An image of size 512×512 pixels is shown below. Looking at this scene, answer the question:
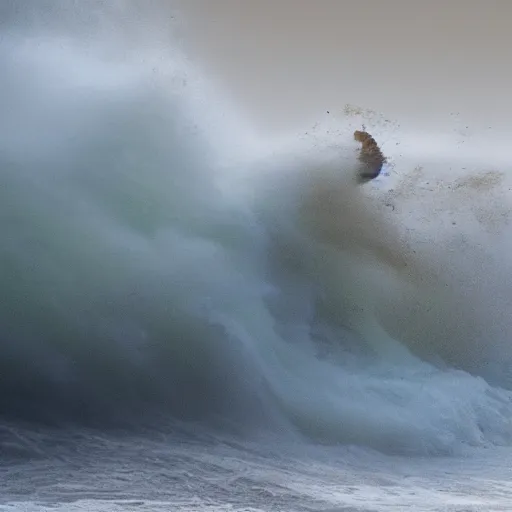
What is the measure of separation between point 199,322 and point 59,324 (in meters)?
2.28

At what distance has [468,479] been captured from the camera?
10.6m

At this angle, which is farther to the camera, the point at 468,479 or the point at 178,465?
the point at 468,479

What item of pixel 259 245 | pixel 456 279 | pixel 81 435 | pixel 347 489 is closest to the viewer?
pixel 347 489

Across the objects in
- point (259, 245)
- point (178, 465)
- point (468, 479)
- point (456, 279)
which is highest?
point (456, 279)

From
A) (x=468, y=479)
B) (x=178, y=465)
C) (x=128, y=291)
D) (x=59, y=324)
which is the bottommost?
(x=178, y=465)

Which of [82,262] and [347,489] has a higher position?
[82,262]

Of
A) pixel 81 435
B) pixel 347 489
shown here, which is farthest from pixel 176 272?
pixel 347 489

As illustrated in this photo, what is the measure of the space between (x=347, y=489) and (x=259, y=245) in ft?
20.3

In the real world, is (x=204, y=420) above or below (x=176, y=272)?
below

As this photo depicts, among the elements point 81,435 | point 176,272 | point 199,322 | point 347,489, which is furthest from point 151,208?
point 347,489

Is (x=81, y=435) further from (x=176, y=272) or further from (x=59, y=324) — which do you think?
(x=176, y=272)

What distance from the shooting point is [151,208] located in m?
13.8

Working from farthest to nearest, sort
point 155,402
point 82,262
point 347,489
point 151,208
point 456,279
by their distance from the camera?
point 456,279 < point 151,208 < point 82,262 < point 155,402 < point 347,489

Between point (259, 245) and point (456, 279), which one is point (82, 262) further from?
point (456, 279)
